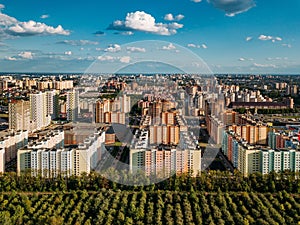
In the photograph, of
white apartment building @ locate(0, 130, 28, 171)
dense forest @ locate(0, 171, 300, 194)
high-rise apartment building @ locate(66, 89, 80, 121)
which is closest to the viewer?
dense forest @ locate(0, 171, 300, 194)

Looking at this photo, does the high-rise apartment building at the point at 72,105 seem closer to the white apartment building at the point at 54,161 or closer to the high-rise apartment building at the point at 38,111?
the high-rise apartment building at the point at 38,111

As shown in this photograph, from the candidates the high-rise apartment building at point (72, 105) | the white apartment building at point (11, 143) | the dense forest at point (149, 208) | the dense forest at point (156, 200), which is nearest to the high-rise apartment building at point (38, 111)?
the high-rise apartment building at point (72, 105)

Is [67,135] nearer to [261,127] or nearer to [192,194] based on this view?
[192,194]

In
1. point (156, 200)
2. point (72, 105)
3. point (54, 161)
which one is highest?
point (72, 105)

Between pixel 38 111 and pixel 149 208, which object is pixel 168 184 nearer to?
pixel 149 208

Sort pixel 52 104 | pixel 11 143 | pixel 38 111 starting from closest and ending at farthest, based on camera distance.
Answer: pixel 11 143 → pixel 38 111 → pixel 52 104

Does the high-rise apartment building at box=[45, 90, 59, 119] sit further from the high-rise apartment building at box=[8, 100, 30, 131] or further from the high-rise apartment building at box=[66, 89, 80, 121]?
the high-rise apartment building at box=[8, 100, 30, 131]

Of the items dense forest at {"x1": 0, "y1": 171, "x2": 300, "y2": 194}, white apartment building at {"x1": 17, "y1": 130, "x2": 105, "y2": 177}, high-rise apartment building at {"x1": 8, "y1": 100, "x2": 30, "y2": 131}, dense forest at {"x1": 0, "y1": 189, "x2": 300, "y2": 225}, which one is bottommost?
dense forest at {"x1": 0, "y1": 189, "x2": 300, "y2": 225}

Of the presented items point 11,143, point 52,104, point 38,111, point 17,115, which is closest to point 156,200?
point 11,143

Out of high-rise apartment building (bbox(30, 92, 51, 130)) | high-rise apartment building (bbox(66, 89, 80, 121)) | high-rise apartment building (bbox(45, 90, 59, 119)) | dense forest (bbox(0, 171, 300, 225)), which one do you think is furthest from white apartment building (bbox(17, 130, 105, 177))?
high-rise apartment building (bbox(45, 90, 59, 119))

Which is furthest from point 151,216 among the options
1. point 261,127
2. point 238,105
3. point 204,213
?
point 238,105
